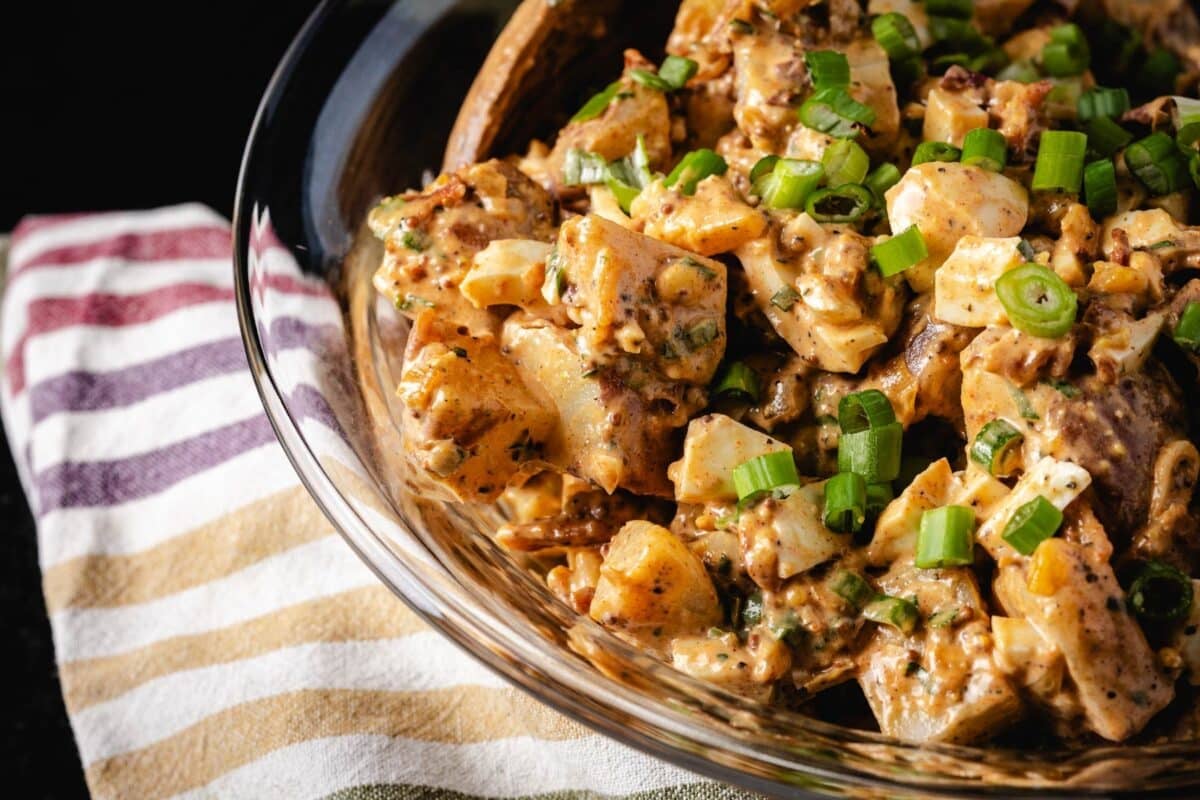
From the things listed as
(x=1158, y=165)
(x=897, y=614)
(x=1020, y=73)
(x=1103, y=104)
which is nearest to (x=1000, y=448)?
(x=897, y=614)

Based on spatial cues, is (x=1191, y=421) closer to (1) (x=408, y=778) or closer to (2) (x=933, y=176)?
(2) (x=933, y=176)

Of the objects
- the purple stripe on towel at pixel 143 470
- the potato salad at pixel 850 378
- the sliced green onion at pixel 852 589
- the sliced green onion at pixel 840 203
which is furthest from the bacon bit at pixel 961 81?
the purple stripe on towel at pixel 143 470

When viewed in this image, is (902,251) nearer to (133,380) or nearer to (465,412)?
(465,412)

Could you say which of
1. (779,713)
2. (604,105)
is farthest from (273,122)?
(779,713)

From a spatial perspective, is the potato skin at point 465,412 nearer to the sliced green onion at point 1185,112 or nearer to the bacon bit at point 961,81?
the bacon bit at point 961,81

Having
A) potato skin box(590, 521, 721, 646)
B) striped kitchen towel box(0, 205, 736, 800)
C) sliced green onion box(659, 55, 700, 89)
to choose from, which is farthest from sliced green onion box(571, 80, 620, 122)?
potato skin box(590, 521, 721, 646)

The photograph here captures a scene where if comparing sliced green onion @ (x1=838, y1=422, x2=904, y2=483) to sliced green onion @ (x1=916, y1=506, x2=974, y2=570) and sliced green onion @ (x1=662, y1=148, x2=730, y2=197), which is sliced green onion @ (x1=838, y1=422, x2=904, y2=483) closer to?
sliced green onion @ (x1=916, y1=506, x2=974, y2=570)

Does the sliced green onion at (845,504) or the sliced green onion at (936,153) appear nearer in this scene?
the sliced green onion at (845,504)
